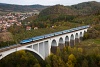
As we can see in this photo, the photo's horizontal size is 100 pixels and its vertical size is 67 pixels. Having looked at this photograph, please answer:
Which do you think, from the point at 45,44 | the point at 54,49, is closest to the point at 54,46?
the point at 54,49

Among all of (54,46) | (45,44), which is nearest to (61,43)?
(54,46)

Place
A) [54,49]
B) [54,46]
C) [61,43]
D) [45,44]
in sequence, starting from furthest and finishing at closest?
1. [61,43]
2. [54,46]
3. [54,49]
4. [45,44]

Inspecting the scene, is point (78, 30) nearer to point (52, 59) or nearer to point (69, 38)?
point (69, 38)

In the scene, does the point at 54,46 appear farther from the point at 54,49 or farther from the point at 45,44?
the point at 45,44

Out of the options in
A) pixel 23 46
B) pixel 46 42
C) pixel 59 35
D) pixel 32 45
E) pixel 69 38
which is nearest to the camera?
pixel 23 46

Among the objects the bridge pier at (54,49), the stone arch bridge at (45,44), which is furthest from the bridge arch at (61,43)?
the bridge pier at (54,49)

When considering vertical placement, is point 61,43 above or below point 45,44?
below

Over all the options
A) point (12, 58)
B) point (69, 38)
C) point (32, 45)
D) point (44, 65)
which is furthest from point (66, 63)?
point (69, 38)

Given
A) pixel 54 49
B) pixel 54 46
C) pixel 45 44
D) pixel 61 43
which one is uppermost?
pixel 45 44

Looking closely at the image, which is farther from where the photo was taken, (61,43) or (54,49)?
(61,43)

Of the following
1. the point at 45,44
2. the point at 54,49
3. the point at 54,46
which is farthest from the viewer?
the point at 54,46

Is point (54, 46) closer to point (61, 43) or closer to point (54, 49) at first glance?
point (54, 49)
